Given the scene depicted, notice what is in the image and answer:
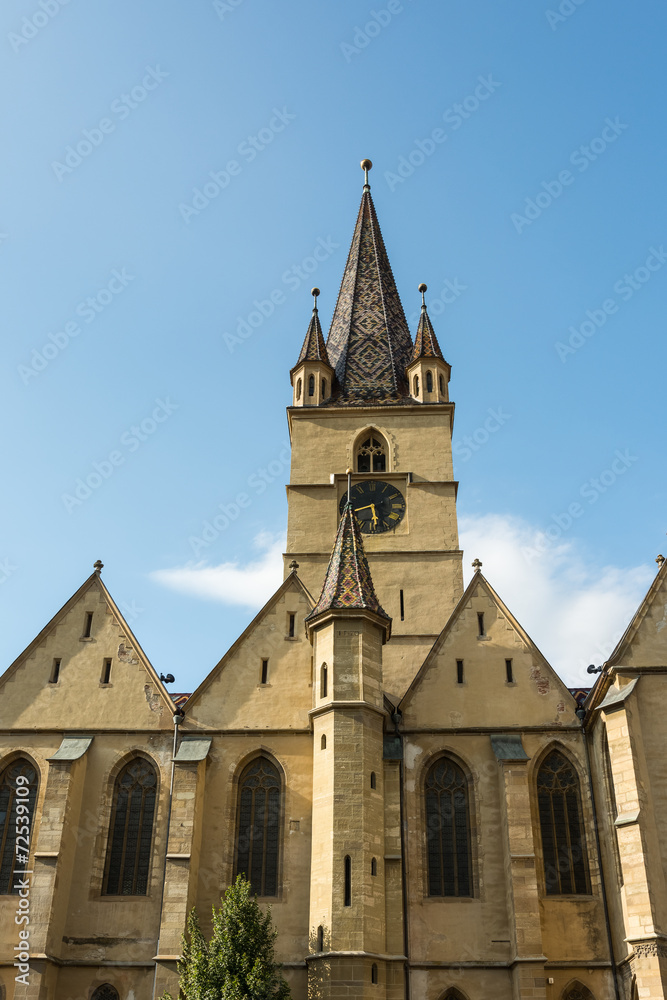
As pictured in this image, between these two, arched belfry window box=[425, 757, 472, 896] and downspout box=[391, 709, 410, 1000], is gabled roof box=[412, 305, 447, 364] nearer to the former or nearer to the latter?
downspout box=[391, 709, 410, 1000]

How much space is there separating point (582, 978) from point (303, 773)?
750 cm

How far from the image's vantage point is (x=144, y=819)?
23859mm

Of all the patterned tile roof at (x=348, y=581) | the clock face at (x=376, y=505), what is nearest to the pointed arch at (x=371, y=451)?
the clock face at (x=376, y=505)

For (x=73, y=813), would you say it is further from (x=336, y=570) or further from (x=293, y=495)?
(x=293, y=495)

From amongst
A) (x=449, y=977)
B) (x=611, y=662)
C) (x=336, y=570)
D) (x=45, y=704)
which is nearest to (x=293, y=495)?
(x=336, y=570)

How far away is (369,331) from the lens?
131ft

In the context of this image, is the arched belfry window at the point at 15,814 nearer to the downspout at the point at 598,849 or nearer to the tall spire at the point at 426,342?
the downspout at the point at 598,849

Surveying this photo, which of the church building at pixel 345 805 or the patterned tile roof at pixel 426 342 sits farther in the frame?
the patterned tile roof at pixel 426 342

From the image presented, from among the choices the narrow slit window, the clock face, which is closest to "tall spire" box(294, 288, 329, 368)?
the clock face

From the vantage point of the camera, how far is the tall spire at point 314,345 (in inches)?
1492

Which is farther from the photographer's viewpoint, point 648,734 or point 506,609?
point 506,609

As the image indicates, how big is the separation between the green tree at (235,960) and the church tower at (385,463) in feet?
31.9

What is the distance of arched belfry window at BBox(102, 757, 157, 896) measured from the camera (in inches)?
914

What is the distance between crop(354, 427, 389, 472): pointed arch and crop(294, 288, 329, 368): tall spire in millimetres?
3989
